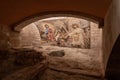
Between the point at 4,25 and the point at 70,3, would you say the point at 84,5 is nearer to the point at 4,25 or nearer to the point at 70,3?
the point at 70,3

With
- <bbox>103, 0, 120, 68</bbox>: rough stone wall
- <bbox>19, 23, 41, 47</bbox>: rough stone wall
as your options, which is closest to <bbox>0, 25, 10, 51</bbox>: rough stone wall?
<bbox>19, 23, 41, 47</bbox>: rough stone wall

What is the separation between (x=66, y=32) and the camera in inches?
324

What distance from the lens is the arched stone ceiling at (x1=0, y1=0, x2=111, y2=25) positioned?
4.09 m

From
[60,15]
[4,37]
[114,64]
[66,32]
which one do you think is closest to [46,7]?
[60,15]

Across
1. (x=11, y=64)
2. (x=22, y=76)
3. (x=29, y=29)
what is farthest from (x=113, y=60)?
(x=29, y=29)

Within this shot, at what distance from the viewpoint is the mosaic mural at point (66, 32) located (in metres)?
7.82

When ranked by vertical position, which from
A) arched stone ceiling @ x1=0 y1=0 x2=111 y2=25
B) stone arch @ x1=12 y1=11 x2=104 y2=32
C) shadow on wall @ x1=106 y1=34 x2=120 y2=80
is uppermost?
arched stone ceiling @ x1=0 y1=0 x2=111 y2=25

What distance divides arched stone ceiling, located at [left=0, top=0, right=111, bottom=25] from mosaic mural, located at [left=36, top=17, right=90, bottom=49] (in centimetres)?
332

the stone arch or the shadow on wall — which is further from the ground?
the stone arch

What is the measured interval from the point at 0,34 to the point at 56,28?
12.3 ft

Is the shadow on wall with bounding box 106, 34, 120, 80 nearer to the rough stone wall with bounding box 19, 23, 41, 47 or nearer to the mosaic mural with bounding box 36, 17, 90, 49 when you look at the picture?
the mosaic mural with bounding box 36, 17, 90, 49

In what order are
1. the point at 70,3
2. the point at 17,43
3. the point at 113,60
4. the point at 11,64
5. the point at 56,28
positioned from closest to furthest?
the point at 113,60
the point at 11,64
the point at 70,3
the point at 17,43
the point at 56,28

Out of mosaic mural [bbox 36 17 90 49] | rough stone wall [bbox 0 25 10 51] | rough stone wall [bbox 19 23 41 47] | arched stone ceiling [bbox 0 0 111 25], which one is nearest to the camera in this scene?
arched stone ceiling [bbox 0 0 111 25]

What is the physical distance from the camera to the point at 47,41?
861 centimetres
